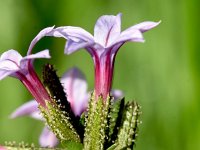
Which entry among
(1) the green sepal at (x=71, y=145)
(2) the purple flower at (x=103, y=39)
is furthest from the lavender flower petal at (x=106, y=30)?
(1) the green sepal at (x=71, y=145)

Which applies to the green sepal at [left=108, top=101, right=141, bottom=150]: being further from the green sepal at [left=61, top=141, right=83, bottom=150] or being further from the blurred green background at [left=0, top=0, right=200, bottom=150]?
the blurred green background at [left=0, top=0, right=200, bottom=150]

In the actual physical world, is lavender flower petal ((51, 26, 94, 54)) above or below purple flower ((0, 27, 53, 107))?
above

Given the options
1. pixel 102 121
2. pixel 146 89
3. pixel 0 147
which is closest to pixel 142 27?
pixel 102 121

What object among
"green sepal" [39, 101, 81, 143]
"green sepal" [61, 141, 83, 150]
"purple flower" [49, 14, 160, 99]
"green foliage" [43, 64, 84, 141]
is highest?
"purple flower" [49, 14, 160, 99]

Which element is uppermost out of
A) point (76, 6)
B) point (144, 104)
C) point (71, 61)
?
point (76, 6)

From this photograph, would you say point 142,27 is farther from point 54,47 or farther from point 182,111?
point 54,47

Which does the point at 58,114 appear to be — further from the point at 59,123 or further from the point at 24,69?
the point at 24,69

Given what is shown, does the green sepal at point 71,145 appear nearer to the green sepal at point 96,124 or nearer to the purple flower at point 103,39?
the green sepal at point 96,124

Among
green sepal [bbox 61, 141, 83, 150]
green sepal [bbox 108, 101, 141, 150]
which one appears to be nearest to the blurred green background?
green sepal [bbox 108, 101, 141, 150]
